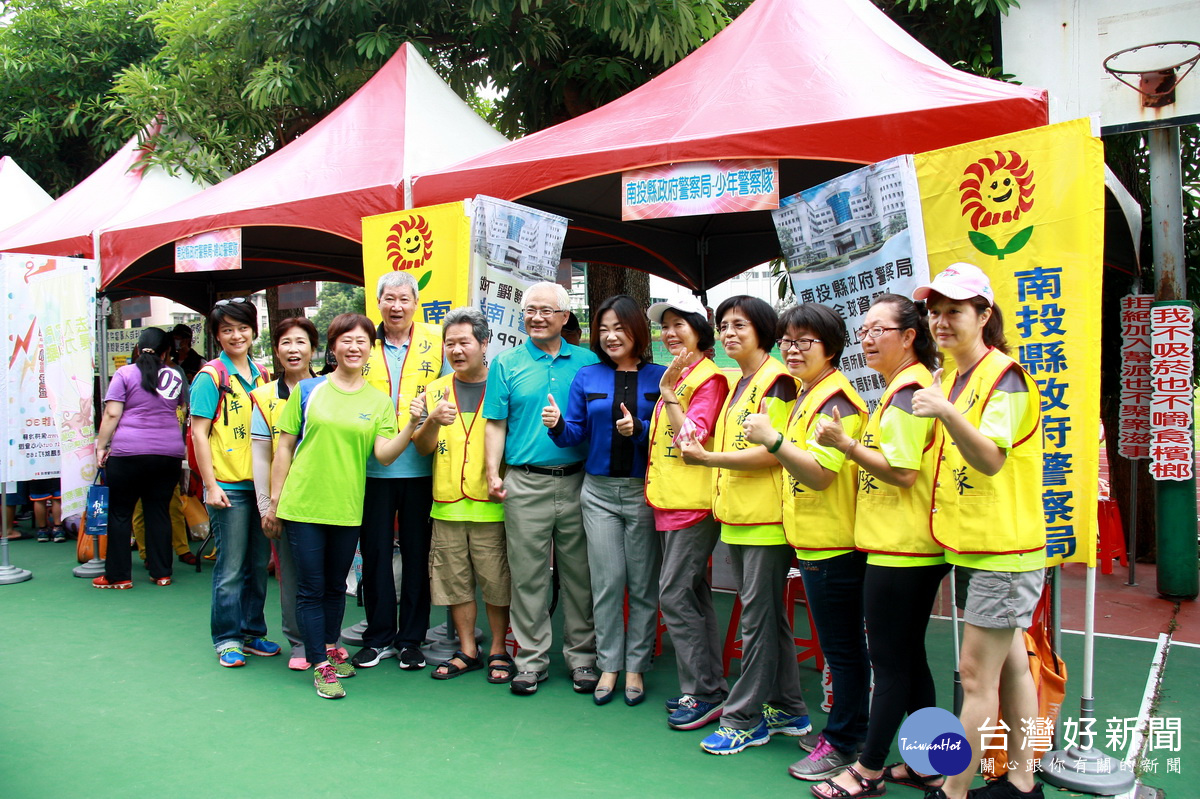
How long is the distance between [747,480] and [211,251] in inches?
156

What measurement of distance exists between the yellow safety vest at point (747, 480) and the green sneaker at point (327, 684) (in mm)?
1799

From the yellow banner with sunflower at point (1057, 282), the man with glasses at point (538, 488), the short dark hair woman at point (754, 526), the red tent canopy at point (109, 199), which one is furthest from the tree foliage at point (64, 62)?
the yellow banner with sunflower at point (1057, 282)

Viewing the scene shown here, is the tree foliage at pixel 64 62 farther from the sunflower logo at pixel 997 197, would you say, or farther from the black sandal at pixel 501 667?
the sunflower logo at pixel 997 197

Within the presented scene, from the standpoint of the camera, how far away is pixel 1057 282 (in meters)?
2.88

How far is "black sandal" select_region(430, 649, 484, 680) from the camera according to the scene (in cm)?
400

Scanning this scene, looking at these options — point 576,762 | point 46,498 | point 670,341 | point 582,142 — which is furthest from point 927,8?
point 46,498

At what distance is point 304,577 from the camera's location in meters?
3.75

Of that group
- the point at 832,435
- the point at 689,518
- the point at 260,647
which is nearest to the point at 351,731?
the point at 260,647

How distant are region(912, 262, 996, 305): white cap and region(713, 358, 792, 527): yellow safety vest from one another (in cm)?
75

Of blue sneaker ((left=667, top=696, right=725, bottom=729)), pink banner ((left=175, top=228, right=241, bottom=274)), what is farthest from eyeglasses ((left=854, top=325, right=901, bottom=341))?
pink banner ((left=175, top=228, right=241, bottom=274))

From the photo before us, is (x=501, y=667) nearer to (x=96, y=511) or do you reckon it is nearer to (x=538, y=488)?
(x=538, y=488)

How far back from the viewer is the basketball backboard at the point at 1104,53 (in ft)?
14.4

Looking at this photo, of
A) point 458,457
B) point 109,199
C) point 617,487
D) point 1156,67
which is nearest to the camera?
point 617,487

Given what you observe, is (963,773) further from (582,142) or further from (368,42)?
(368,42)
